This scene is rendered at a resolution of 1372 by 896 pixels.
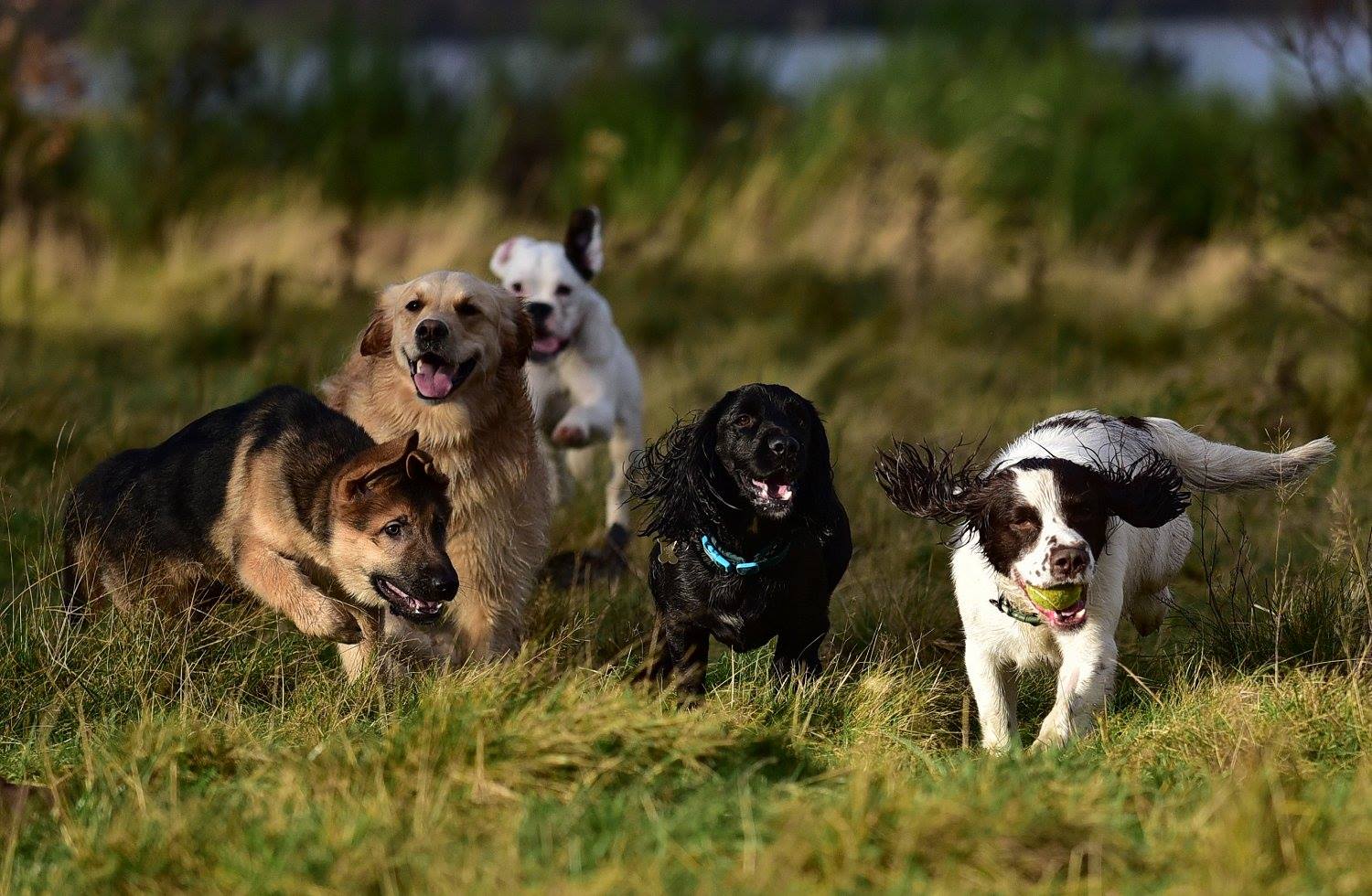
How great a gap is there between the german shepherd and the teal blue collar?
0.71 m

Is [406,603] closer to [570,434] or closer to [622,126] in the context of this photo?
[570,434]

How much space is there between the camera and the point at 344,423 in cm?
488

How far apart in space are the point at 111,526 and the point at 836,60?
11382 mm

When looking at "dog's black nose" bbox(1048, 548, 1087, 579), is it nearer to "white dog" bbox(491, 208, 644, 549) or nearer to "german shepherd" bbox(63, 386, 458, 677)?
"german shepherd" bbox(63, 386, 458, 677)

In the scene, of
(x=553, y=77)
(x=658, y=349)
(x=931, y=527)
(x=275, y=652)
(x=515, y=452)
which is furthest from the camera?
(x=553, y=77)

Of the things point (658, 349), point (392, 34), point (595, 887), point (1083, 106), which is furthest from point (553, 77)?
point (595, 887)

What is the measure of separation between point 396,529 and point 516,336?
35.3 inches

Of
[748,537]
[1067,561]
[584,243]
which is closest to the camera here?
[1067,561]

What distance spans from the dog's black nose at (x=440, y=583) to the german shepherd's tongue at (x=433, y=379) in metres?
0.63

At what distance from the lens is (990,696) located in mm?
4402

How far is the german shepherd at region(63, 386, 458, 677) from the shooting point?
173 inches

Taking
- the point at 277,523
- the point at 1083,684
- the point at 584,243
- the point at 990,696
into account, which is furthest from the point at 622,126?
the point at 1083,684

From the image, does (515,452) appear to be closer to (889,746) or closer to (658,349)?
(889,746)

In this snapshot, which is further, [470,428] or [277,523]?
[470,428]
